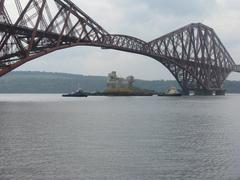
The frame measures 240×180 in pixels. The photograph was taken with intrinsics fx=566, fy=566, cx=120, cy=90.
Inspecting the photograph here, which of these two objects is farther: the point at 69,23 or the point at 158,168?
the point at 69,23

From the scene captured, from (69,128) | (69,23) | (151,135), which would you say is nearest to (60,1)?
(69,23)

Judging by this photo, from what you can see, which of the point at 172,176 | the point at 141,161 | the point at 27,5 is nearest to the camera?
the point at 172,176

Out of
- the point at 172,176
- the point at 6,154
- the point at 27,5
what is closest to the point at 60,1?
the point at 27,5

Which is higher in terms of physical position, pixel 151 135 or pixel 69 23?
pixel 69 23

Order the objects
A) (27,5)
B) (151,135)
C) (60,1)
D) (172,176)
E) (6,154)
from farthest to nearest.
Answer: (60,1)
(27,5)
(151,135)
(6,154)
(172,176)

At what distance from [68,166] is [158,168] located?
5.02 meters

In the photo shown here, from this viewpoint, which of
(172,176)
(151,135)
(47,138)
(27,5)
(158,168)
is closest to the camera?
(172,176)

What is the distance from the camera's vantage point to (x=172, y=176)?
2900 cm

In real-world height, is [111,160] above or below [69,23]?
below

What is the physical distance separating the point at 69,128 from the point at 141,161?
2292cm

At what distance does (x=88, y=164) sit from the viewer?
1273 inches

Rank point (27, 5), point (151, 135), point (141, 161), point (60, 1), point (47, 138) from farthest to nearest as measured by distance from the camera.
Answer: point (60, 1), point (27, 5), point (151, 135), point (47, 138), point (141, 161)

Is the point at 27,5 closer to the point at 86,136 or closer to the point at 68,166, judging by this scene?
the point at 86,136

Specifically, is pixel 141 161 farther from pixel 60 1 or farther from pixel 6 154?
pixel 60 1
